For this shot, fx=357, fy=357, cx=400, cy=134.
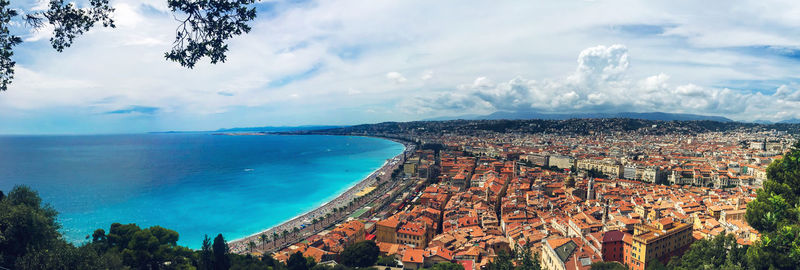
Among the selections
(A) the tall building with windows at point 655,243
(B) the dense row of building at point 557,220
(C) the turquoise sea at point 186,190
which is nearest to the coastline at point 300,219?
(C) the turquoise sea at point 186,190

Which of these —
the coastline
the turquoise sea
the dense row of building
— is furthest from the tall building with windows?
the turquoise sea

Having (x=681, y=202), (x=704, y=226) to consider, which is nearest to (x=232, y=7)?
(x=704, y=226)

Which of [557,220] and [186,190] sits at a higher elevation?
[557,220]

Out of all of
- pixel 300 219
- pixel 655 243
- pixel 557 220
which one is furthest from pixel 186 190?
pixel 655 243

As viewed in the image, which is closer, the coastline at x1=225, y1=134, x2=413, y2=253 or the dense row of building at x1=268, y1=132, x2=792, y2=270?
the dense row of building at x1=268, y1=132, x2=792, y2=270

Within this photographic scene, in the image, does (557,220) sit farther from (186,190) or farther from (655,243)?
(186,190)

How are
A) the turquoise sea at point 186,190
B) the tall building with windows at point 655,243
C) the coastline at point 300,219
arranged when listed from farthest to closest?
the turquoise sea at point 186,190 → the coastline at point 300,219 → the tall building with windows at point 655,243

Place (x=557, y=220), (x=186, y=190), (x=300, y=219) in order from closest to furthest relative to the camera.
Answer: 1. (x=557, y=220)
2. (x=300, y=219)
3. (x=186, y=190)

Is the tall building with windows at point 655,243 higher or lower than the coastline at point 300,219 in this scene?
higher

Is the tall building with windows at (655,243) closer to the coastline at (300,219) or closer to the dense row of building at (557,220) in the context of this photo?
the dense row of building at (557,220)

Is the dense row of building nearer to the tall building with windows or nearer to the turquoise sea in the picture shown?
the tall building with windows

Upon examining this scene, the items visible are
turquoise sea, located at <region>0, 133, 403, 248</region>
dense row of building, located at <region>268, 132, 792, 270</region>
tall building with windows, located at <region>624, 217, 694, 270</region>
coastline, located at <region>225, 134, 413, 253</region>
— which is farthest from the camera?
turquoise sea, located at <region>0, 133, 403, 248</region>
